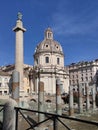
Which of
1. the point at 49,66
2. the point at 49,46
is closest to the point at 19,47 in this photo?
the point at 49,66

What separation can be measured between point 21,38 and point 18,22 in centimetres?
322

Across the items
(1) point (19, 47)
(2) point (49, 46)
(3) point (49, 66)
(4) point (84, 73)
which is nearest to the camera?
(1) point (19, 47)

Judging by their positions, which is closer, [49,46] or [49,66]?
[49,66]

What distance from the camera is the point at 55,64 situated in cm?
8181

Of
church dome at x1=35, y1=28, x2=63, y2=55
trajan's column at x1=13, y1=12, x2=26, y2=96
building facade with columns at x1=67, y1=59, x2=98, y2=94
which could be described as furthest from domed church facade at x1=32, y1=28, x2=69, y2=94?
trajan's column at x1=13, y1=12, x2=26, y2=96

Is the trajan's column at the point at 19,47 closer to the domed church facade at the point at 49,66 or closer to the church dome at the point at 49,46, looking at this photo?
the domed church facade at the point at 49,66

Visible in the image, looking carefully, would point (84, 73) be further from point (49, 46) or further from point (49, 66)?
point (49, 66)

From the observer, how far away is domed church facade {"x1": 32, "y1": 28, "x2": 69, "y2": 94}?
261ft

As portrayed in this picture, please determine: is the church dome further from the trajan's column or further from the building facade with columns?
the trajan's column

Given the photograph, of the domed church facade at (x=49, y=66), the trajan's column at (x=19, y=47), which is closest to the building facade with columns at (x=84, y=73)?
the domed church facade at (x=49, y=66)

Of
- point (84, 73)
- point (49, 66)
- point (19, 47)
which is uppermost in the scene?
point (19, 47)

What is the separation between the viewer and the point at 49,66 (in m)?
81.3

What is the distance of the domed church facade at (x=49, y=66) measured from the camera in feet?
261

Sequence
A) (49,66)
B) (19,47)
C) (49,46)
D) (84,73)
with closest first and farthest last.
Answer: (19,47), (49,66), (49,46), (84,73)
